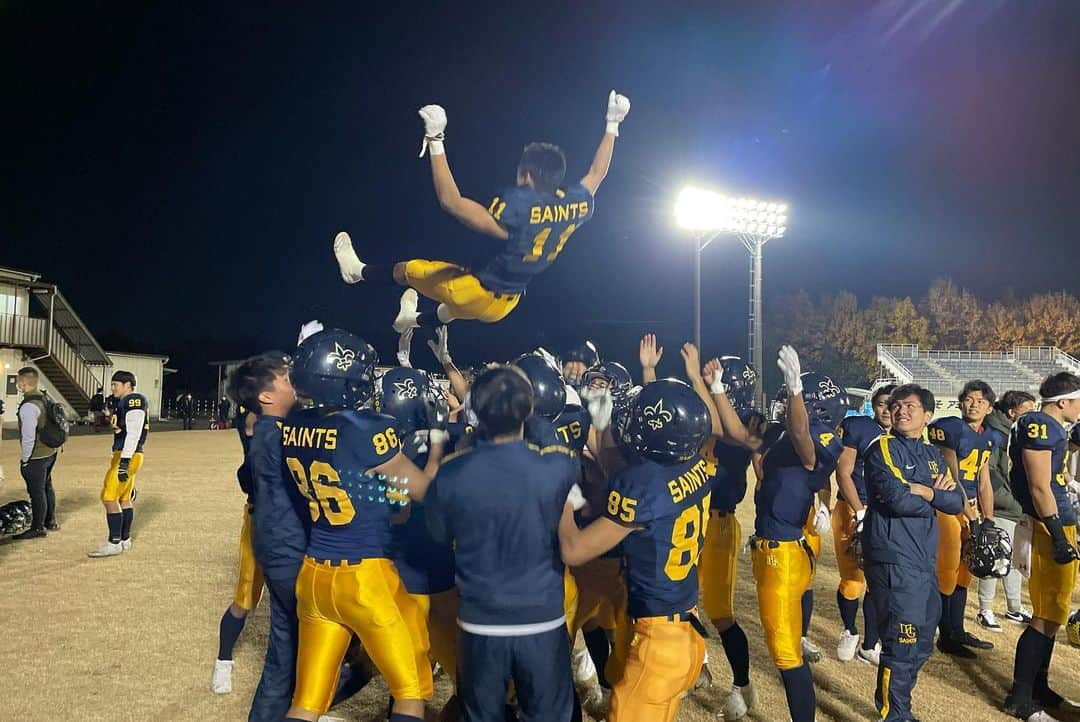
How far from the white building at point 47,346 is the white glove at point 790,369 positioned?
35994 mm

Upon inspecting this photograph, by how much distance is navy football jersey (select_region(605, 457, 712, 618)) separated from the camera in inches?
137

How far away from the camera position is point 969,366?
48281 mm

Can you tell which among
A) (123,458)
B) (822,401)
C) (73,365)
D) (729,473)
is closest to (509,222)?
(729,473)

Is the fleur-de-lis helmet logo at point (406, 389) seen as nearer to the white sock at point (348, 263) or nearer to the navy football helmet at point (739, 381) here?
the white sock at point (348, 263)

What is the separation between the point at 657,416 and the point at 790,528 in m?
1.90

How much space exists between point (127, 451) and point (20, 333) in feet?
94.6

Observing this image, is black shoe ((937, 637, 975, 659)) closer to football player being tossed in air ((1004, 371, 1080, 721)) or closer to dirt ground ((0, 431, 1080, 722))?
dirt ground ((0, 431, 1080, 722))

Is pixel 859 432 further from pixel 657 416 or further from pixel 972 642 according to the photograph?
pixel 657 416

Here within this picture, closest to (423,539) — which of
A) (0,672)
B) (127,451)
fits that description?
(0,672)

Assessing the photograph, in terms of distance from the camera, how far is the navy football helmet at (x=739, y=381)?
19.6ft

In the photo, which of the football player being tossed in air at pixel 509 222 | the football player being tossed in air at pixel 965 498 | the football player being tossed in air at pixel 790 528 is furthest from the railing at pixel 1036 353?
the football player being tossed in air at pixel 509 222

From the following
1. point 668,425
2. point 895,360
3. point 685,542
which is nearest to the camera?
point 668,425

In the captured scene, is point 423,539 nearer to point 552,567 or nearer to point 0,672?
point 552,567

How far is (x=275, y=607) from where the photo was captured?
4.41m
